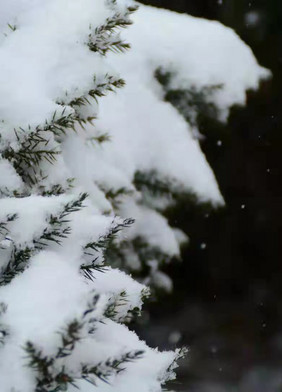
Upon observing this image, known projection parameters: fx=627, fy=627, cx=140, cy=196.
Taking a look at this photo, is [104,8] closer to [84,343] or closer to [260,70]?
[84,343]

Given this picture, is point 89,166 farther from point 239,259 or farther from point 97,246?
point 239,259

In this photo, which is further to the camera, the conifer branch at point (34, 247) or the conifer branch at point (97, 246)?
the conifer branch at point (97, 246)

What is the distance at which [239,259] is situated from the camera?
5957 millimetres

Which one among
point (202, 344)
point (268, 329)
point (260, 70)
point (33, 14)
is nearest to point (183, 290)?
point (202, 344)

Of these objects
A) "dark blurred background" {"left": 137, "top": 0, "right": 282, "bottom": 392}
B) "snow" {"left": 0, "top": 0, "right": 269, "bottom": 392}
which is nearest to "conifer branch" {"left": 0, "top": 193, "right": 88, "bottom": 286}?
"snow" {"left": 0, "top": 0, "right": 269, "bottom": 392}

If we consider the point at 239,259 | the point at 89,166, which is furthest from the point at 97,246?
the point at 239,259

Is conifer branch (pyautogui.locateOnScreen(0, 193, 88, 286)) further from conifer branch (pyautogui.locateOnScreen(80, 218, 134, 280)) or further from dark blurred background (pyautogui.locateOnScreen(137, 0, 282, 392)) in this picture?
dark blurred background (pyautogui.locateOnScreen(137, 0, 282, 392))

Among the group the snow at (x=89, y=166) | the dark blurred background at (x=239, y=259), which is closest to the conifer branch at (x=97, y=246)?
the snow at (x=89, y=166)

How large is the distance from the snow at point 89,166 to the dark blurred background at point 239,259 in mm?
1359

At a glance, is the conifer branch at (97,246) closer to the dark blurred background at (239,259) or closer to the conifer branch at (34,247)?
the conifer branch at (34,247)

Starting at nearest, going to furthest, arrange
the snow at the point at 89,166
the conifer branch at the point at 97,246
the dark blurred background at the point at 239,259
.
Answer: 1. the snow at the point at 89,166
2. the conifer branch at the point at 97,246
3. the dark blurred background at the point at 239,259

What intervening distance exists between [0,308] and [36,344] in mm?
162

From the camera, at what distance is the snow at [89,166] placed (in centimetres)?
129

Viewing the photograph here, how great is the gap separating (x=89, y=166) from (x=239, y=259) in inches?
140
